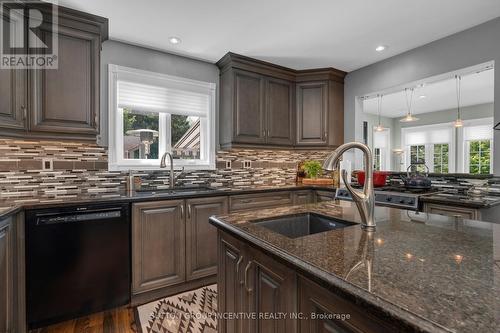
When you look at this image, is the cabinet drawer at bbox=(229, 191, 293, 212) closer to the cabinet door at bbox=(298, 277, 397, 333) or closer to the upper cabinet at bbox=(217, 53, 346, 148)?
the upper cabinet at bbox=(217, 53, 346, 148)

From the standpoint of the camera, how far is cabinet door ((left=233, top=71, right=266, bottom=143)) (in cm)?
315

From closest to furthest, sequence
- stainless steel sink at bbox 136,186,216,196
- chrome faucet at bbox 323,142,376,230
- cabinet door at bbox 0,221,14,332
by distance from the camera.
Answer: chrome faucet at bbox 323,142,376,230, cabinet door at bbox 0,221,14,332, stainless steel sink at bbox 136,186,216,196

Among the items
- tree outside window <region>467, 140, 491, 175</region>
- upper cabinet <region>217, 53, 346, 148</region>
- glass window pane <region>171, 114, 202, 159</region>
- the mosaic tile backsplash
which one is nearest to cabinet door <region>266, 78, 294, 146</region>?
upper cabinet <region>217, 53, 346, 148</region>

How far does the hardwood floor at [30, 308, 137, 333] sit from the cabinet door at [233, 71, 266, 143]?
2.09 m

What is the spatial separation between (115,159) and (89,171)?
0.88 ft

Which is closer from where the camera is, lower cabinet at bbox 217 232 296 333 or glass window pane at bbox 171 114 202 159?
lower cabinet at bbox 217 232 296 333

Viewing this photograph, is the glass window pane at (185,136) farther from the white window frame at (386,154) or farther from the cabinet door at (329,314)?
the white window frame at (386,154)

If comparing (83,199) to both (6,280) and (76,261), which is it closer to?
(76,261)

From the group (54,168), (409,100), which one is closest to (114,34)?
(54,168)

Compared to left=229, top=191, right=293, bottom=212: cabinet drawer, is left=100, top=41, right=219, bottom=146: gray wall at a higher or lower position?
higher

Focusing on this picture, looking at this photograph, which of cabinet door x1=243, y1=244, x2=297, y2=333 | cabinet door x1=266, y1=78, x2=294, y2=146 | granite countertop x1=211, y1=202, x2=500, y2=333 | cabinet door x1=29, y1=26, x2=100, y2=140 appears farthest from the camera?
cabinet door x1=266, y1=78, x2=294, y2=146

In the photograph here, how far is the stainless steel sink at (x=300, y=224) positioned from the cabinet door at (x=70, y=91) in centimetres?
193

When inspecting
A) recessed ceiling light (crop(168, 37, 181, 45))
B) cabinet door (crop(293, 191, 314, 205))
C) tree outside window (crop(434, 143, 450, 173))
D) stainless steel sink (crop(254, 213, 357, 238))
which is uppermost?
recessed ceiling light (crop(168, 37, 181, 45))

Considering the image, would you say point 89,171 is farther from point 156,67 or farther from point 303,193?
point 303,193
